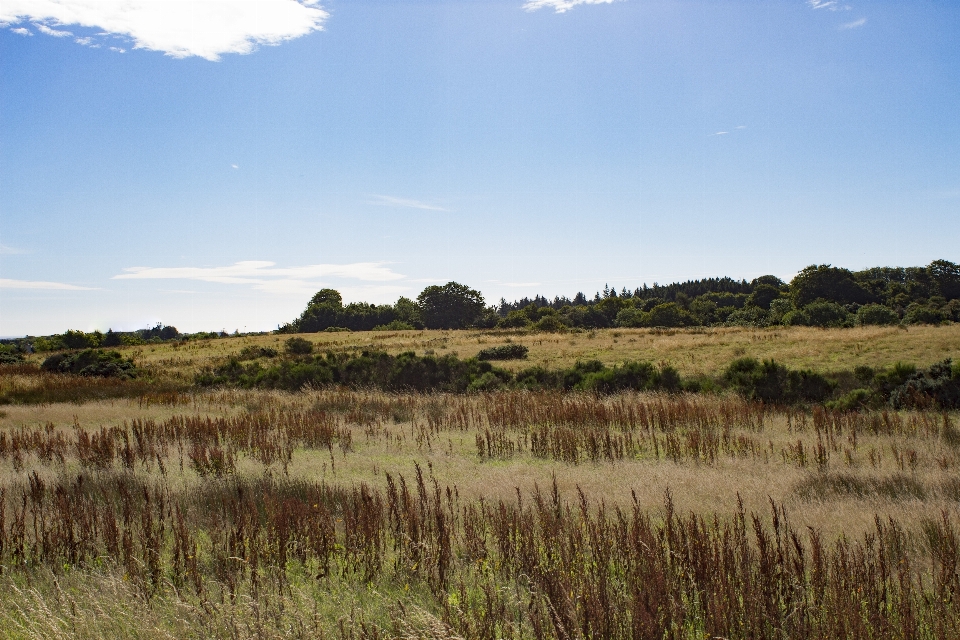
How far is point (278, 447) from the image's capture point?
10703 millimetres

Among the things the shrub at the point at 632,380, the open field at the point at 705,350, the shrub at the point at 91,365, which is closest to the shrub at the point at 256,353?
the open field at the point at 705,350

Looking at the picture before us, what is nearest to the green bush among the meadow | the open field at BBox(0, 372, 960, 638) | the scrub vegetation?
the scrub vegetation

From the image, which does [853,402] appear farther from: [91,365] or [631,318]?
[631,318]

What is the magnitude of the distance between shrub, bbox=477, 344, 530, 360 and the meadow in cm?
1860

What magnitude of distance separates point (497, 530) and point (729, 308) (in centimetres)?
11148

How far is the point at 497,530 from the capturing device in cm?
559

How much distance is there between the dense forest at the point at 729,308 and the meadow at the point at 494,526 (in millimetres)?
55785

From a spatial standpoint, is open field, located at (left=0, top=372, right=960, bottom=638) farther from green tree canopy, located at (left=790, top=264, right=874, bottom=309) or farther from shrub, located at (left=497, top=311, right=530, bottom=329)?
shrub, located at (left=497, top=311, right=530, bottom=329)

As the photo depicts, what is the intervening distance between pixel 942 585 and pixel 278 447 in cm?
961

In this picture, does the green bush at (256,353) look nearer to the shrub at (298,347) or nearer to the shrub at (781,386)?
the shrub at (298,347)

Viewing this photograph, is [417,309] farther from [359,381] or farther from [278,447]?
[278,447]

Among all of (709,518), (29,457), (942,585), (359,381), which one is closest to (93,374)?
(359,381)

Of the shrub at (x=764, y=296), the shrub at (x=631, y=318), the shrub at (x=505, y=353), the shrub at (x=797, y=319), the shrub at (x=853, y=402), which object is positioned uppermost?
the shrub at (x=764, y=296)

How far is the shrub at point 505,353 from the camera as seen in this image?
35.2 m
